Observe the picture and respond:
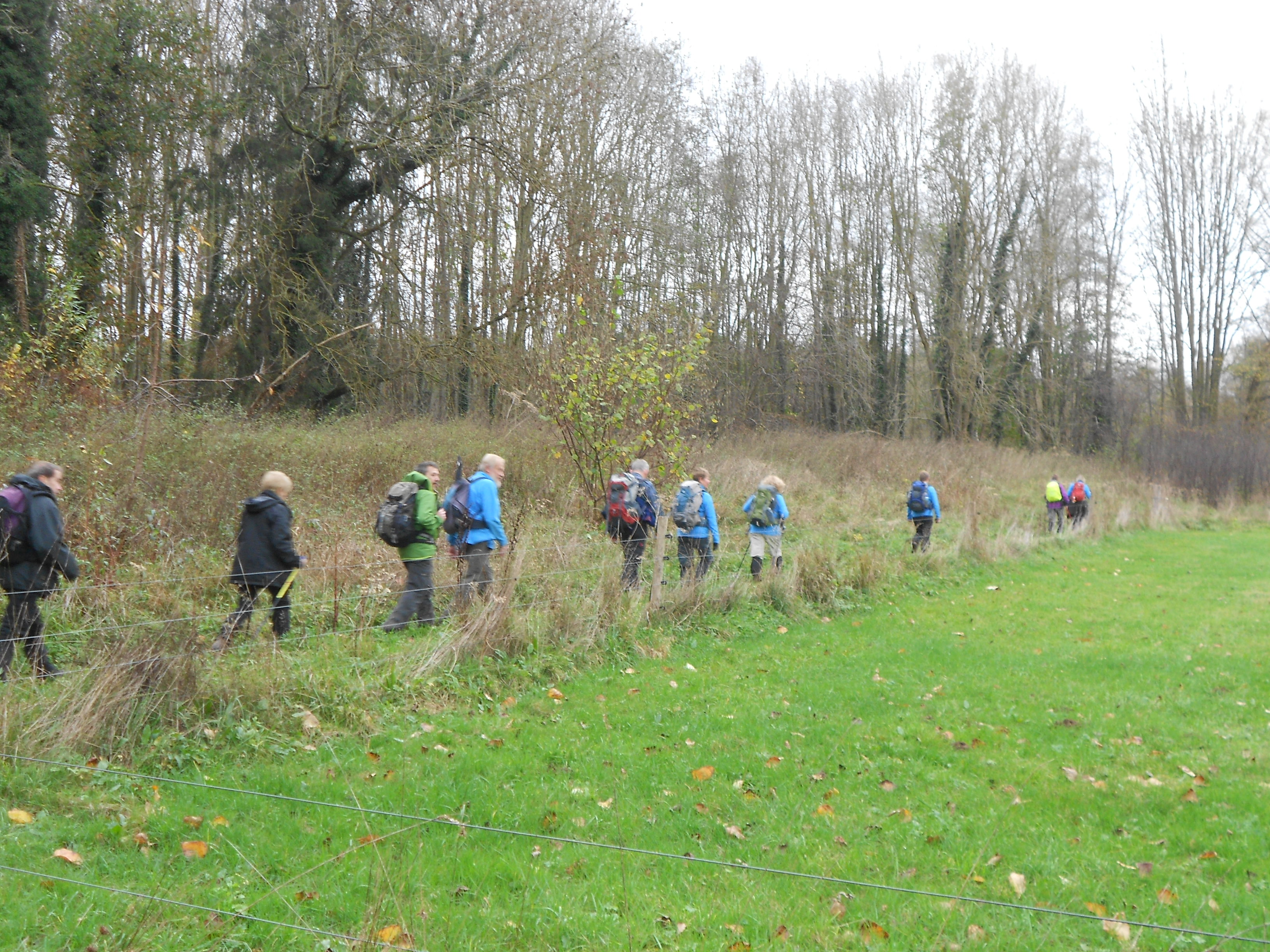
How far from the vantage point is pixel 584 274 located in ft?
49.5

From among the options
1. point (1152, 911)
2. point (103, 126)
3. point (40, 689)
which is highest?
point (103, 126)

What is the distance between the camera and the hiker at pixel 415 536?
8555 millimetres

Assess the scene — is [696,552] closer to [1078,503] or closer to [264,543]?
[264,543]

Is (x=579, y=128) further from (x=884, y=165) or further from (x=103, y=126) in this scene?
(x=884, y=165)

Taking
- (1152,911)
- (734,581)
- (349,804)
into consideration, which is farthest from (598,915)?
(734,581)

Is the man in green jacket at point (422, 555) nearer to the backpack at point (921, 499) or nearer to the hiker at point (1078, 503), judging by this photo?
the backpack at point (921, 499)

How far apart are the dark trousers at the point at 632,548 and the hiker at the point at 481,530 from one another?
58.4 inches

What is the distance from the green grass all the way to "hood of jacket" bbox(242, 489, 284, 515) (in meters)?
2.08

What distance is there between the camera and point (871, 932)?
152 inches

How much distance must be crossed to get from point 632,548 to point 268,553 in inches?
172

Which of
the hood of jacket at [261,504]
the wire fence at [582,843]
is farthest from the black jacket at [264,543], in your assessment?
the wire fence at [582,843]

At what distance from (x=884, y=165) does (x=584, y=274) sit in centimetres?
2810

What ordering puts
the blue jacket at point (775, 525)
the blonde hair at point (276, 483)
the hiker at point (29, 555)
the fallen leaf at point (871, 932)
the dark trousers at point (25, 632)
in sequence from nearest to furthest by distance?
the fallen leaf at point (871, 932)
the dark trousers at point (25, 632)
the hiker at point (29, 555)
the blonde hair at point (276, 483)
the blue jacket at point (775, 525)

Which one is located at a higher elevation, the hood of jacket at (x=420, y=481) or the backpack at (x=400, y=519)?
the hood of jacket at (x=420, y=481)
